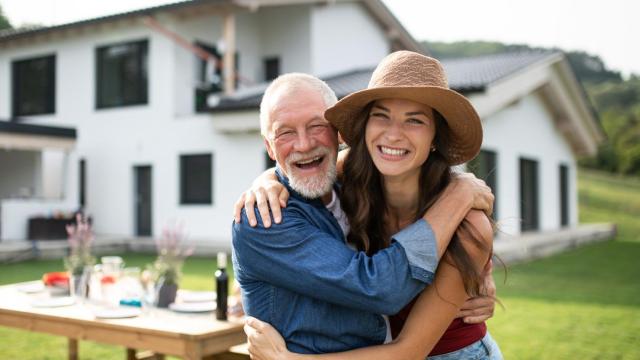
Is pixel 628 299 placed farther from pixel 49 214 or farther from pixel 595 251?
pixel 49 214

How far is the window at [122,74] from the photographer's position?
642 inches

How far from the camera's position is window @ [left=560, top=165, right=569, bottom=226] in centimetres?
2033

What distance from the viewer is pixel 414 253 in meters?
1.86

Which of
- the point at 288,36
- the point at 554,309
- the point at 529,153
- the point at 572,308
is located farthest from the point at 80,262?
the point at 529,153

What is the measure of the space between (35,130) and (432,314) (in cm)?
1492

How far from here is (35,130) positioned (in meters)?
15.1

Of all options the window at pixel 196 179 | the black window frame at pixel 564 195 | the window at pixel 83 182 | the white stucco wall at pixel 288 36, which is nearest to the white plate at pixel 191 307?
the window at pixel 196 179

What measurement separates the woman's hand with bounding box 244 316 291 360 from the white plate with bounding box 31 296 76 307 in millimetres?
2384

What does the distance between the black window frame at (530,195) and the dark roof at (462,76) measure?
2.62 meters

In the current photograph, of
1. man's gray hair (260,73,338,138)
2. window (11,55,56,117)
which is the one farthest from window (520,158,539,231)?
man's gray hair (260,73,338,138)

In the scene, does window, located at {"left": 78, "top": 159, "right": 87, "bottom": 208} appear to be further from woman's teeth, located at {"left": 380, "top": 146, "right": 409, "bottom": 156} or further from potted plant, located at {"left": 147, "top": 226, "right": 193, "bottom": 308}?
woman's teeth, located at {"left": 380, "top": 146, "right": 409, "bottom": 156}

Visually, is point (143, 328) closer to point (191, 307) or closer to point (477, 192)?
point (191, 307)

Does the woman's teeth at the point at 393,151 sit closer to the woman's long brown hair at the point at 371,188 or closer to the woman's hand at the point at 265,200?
the woman's long brown hair at the point at 371,188

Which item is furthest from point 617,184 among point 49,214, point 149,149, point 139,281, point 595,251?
point 139,281
